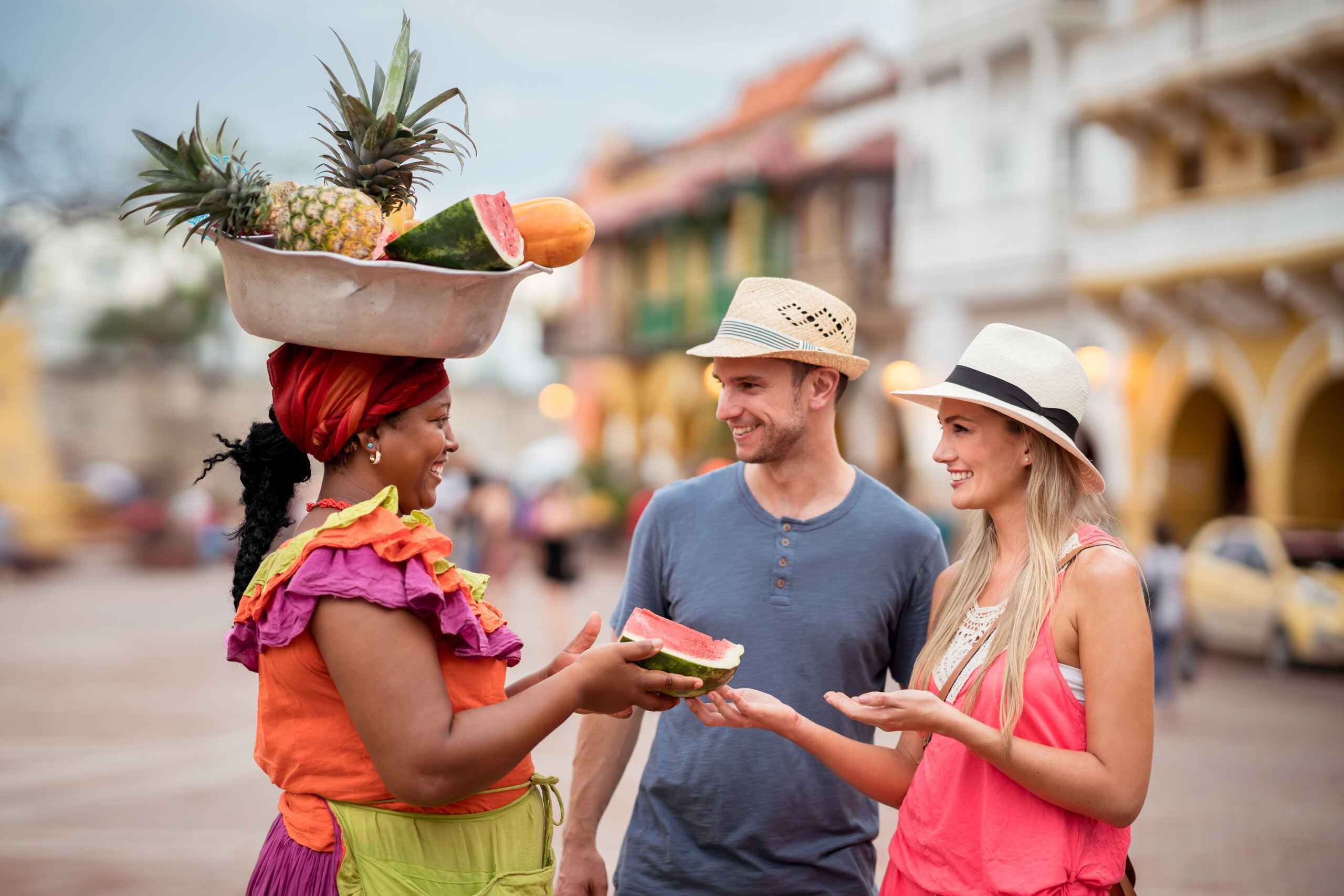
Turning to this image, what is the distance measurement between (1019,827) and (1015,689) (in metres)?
0.31

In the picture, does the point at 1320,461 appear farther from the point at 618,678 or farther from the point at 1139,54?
the point at 618,678

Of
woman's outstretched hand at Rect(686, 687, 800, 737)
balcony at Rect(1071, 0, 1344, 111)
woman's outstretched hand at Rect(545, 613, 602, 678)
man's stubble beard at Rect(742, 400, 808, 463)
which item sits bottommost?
woman's outstretched hand at Rect(686, 687, 800, 737)

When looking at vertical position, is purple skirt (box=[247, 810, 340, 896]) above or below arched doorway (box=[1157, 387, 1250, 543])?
above

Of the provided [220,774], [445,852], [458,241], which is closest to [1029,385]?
[458,241]

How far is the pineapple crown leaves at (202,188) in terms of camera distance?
242 centimetres

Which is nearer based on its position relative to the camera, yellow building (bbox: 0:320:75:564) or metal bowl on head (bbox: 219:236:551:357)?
metal bowl on head (bbox: 219:236:551:357)

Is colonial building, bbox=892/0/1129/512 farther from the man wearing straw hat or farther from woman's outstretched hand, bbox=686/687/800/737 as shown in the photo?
woman's outstretched hand, bbox=686/687/800/737

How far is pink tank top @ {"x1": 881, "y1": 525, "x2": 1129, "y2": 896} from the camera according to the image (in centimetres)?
272

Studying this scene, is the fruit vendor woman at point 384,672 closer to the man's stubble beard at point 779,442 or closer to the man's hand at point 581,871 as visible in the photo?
the man's hand at point 581,871

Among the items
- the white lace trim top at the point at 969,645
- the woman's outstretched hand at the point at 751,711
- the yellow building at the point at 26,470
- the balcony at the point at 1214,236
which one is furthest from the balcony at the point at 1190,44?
the yellow building at the point at 26,470

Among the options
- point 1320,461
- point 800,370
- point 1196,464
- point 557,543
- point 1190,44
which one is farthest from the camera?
point 1196,464

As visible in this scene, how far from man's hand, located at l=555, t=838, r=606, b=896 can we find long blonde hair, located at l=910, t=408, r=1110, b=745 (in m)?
1.03

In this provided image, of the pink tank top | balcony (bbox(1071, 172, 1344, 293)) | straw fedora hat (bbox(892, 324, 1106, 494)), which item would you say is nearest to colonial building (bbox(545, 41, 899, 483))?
balcony (bbox(1071, 172, 1344, 293))

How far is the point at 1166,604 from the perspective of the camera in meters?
12.3
